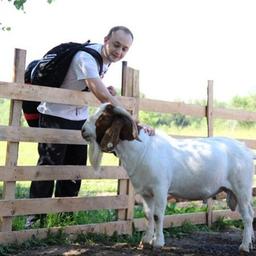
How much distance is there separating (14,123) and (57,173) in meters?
0.73

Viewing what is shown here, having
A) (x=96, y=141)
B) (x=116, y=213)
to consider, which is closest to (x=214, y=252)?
(x=116, y=213)

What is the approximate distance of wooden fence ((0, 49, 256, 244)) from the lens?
4.95m

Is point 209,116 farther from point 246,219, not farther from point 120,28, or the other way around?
point 120,28

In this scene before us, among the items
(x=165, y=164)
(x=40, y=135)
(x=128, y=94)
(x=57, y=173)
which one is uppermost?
(x=128, y=94)

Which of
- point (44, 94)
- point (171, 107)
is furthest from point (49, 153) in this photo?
point (171, 107)

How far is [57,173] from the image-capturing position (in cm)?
534

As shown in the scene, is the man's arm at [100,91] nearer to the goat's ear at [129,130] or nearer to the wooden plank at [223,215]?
the goat's ear at [129,130]

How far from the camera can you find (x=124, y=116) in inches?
185

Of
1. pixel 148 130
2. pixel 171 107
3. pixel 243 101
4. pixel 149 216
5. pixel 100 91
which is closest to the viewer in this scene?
pixel 100 91

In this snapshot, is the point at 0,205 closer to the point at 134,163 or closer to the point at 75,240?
the point at 75,240

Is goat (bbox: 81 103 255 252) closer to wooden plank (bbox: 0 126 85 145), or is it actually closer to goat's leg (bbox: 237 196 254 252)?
goat's leg (bbox: 237 196 254 252)

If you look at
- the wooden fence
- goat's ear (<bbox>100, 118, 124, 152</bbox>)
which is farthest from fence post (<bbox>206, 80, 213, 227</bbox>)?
goat's ear (<bbox>100, 118, 124, 152</bbox>)

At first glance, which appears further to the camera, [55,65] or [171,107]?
[171,107]

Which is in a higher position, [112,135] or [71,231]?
[112,135]
